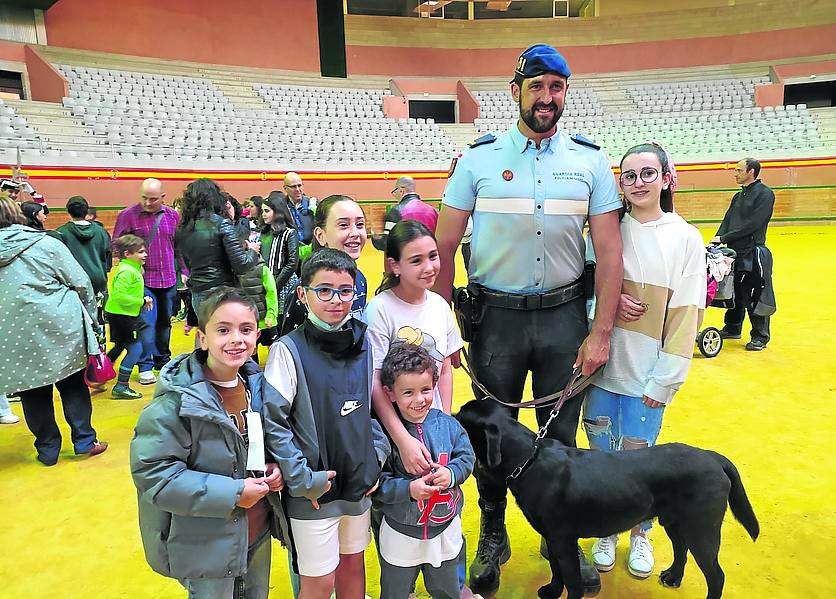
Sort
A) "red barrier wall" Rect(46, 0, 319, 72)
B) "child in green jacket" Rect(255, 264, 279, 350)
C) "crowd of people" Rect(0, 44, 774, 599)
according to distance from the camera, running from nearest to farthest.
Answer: "crowd of people" Rect(0, 44, 774, 599) < "child in green jacket" Rect(255, 264, 279, 350) < "red barrier wall" Rect(46, 0, 319, 72)

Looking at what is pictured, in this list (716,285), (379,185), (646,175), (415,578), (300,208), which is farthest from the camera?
(379,185)

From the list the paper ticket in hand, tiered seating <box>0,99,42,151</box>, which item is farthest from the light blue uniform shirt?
tiered seating <box>0,99,42,151</box>

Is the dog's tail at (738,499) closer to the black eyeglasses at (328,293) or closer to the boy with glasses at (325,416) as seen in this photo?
the boy with glasses at (325,416)

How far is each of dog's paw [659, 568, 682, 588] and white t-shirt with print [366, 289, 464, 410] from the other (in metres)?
1.26

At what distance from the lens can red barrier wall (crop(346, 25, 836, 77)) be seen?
23.7 metres

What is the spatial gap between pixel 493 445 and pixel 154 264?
4179 millimetres

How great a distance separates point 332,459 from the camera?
192 centimetres

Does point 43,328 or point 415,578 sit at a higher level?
point 43,328

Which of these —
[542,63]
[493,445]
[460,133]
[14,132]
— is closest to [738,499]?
[493,445]

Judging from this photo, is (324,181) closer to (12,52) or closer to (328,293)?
(12,52)

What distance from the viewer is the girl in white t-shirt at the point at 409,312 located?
7.03ft

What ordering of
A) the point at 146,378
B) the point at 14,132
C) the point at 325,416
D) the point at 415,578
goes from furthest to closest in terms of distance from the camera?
the point at 14,132
the point at 146,378
the point at 415,578
the point at 325,416

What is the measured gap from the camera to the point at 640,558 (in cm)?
256

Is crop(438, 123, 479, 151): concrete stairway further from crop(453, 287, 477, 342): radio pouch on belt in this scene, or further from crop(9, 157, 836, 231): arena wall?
crop(453, 287, 477, 342): radio pouch on belt
